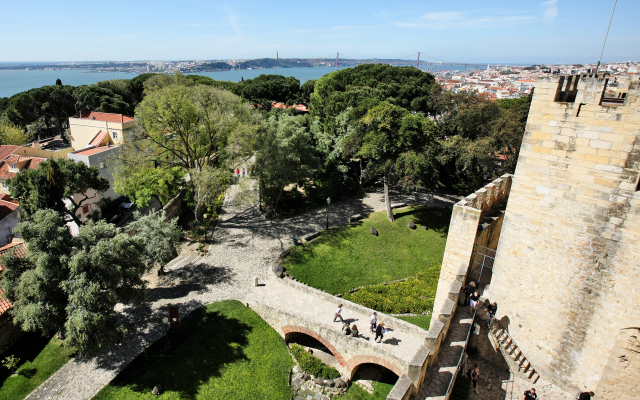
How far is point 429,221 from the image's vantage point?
27812mm

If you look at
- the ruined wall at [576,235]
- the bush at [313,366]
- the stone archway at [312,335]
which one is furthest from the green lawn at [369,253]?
the ruined wall at [576,235]

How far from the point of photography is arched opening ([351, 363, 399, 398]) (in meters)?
15.5

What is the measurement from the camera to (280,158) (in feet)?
85.0

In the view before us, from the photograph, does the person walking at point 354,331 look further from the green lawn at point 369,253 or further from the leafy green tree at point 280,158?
the leafy green tree at point 280,158

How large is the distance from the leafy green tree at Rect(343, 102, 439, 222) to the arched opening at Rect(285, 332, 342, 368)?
1286cm

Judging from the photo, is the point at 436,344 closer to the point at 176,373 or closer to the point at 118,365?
the point at 176,373

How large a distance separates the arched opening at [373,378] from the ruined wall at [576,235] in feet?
25.1

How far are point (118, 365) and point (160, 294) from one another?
4.78 metres

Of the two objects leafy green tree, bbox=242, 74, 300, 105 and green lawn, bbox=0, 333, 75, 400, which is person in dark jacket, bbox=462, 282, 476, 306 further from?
leafy green tree, bbox=242, 74, 300, 105

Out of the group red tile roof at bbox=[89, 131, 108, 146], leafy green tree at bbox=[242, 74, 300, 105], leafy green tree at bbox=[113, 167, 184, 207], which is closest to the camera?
leafy green tree at bbox=[113, 167, 184, 207]

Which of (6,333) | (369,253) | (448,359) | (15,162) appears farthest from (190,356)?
(15,162)

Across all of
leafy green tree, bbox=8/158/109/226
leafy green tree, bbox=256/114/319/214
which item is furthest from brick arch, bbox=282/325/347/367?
leafy green tree, bbox=8/158/109/226

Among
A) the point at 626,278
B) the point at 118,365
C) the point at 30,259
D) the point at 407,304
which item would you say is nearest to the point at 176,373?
the point at 118,365

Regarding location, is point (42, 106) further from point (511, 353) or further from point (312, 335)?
point (511, 353)
